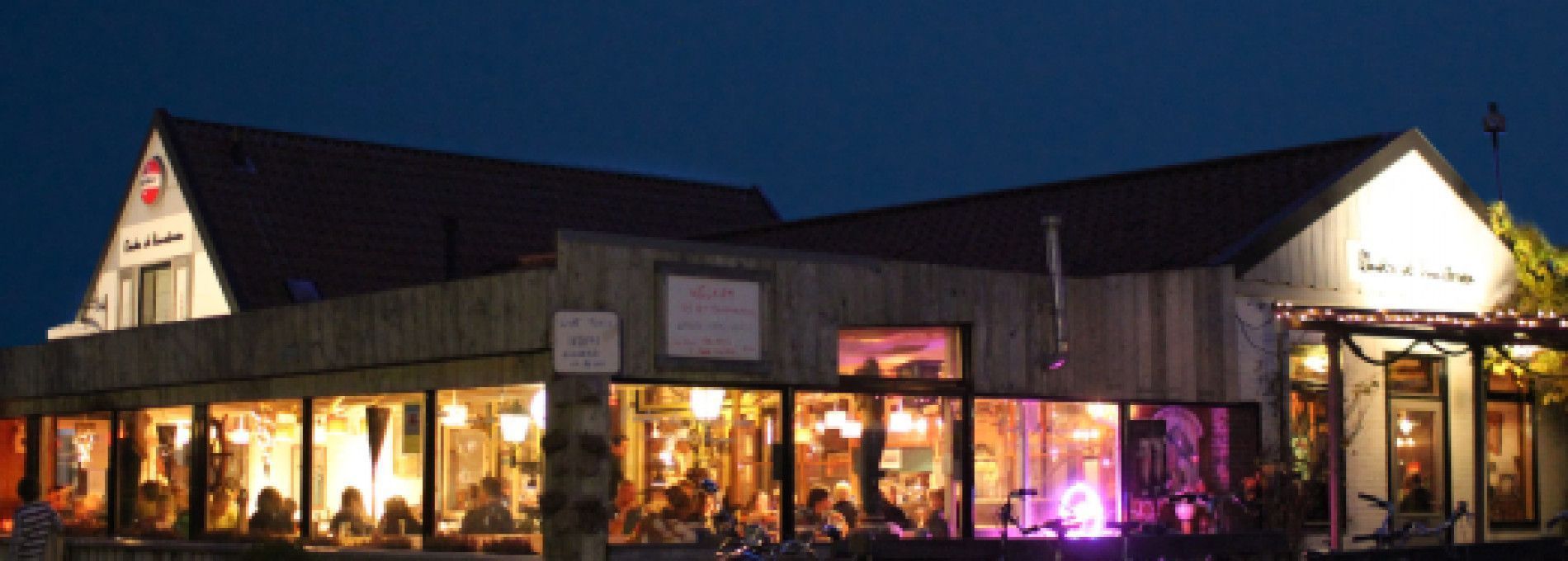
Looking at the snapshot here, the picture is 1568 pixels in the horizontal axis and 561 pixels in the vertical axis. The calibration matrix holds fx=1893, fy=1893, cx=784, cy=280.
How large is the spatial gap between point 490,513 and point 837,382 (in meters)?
3.51

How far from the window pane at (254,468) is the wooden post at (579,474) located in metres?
5.06

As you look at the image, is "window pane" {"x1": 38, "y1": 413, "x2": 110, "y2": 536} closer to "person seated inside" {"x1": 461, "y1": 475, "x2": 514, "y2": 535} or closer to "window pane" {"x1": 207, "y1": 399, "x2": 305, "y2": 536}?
"window pane" {"x1": 207, "y1": 399, "x2": 305, "y2": 536}

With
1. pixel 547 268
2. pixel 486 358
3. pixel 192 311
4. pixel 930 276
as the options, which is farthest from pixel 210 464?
pixel 192 311

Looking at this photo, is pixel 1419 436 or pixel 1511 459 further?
pixel 1511 459

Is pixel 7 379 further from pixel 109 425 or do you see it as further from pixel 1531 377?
pixel 1531 377

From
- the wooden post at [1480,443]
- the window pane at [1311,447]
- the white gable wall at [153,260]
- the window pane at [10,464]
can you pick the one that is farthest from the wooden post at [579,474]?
the white gable wall at [153,260]

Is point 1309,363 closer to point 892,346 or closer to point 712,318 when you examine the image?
point 892,346

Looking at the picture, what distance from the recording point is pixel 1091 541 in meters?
12.8

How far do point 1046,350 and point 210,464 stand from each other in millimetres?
9594

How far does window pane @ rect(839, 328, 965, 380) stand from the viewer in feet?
61.4

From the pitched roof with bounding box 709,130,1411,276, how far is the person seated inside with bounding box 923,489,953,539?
198 inches

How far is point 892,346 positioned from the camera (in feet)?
62.6

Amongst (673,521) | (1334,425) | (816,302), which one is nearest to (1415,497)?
(1334,425)

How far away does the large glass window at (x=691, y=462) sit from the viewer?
16.6 meters
